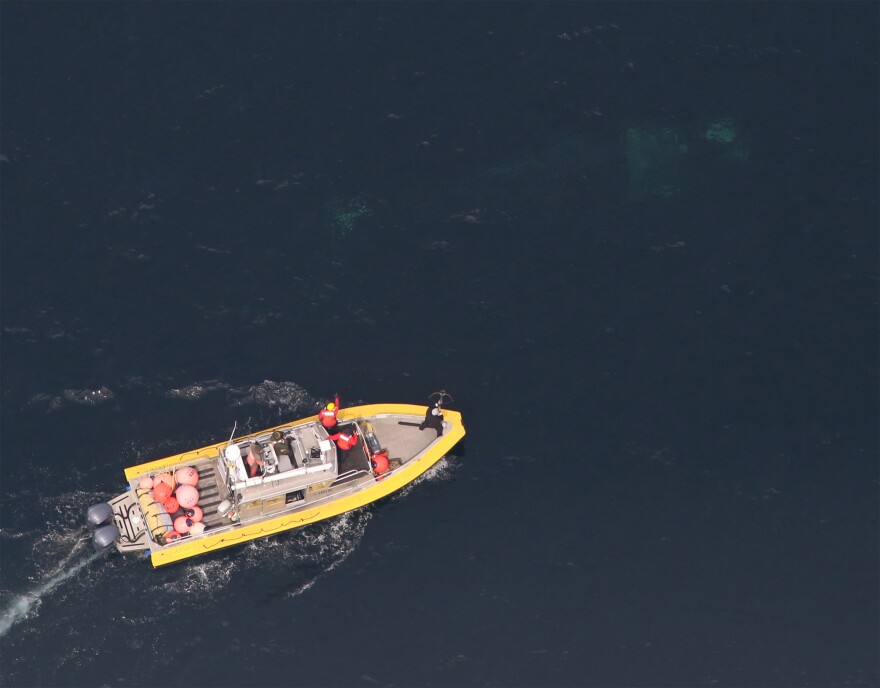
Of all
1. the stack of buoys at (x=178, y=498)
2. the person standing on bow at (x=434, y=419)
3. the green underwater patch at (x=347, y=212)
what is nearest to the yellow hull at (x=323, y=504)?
the person standing on bow at (x=434, y=419)

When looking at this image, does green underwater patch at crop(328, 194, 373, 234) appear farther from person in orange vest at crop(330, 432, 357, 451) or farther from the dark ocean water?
person in orange vest at crop(330, 432, 357, 451)

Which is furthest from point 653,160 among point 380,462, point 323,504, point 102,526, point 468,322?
point 102,526

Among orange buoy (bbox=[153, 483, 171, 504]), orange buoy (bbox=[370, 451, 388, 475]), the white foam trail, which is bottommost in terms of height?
the white foam trail

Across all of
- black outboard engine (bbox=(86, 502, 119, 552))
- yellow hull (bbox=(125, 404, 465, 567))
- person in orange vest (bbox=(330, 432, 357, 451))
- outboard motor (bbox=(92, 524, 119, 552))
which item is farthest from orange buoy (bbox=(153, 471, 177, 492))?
person in orange vest (bbox=(330, 432, 357, 451))

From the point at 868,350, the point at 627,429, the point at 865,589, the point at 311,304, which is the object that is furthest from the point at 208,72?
the point at 865,589

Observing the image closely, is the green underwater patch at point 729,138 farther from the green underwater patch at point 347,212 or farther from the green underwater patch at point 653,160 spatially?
the green underwater patch at point 347,212
